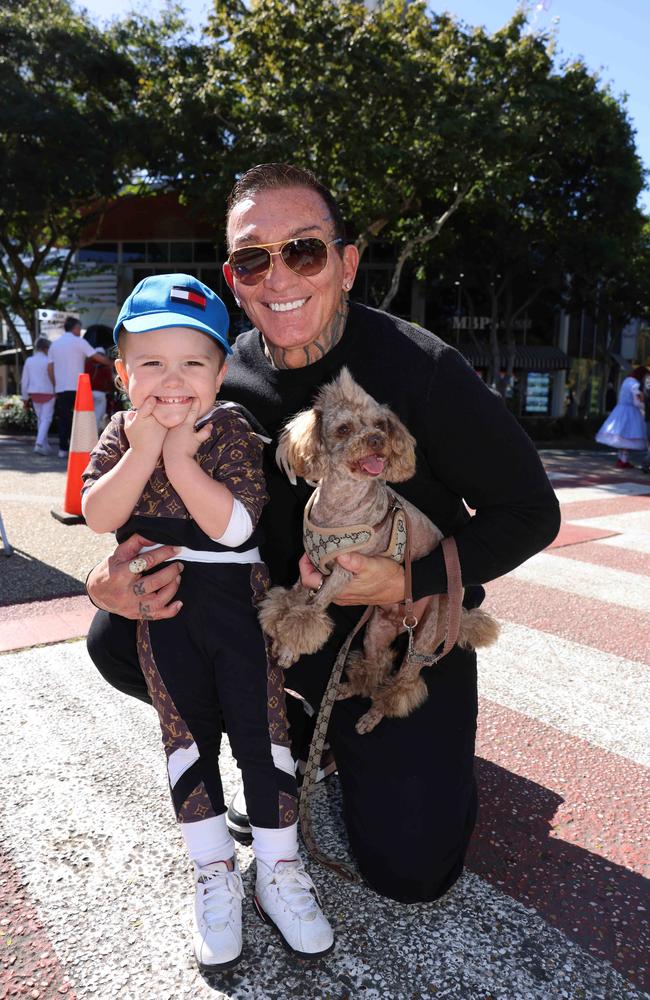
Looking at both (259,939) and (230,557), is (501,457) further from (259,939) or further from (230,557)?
(259,939)

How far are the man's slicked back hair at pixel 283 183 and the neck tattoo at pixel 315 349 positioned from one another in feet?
0.76

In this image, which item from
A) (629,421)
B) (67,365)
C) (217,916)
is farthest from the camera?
(629,421)

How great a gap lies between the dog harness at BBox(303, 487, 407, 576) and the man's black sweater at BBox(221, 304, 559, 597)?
0.39 ft

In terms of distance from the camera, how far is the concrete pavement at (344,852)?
1.77 metres

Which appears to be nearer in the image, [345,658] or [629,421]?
[345,658]

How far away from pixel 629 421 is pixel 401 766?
1377 centimetres

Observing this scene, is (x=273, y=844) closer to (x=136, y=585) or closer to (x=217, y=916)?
(x=217, y=916)

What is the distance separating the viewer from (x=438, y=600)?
2309 mm

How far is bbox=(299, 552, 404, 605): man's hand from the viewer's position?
2156mm

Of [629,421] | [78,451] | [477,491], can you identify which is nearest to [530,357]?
[629,421]

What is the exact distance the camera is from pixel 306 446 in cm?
202

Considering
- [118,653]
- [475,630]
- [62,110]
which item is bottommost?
[118,653]

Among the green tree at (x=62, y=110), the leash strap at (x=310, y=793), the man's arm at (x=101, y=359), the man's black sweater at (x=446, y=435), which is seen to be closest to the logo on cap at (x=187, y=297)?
the man's black sweater at (x=446, y=435)

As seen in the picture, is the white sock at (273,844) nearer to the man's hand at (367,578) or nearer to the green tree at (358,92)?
the man's hand at (367,578)
